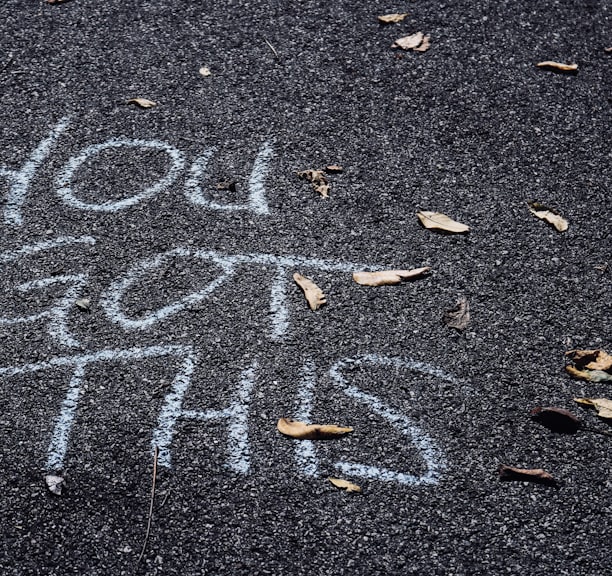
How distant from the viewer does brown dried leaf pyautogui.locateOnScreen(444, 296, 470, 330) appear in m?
2.84

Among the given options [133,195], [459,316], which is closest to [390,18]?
[133,195]

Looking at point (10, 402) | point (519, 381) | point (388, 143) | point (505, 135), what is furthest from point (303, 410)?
point (505, 135)

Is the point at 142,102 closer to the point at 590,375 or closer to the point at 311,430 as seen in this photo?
the point at 311,430

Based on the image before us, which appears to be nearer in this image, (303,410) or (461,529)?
(461,529)

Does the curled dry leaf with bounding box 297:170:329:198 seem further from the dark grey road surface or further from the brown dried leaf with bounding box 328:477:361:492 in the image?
the brown dried leaf with bounding box 328:477:361:492

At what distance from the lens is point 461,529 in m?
2.34

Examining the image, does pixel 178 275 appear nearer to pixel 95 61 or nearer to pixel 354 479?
pixel 354 479

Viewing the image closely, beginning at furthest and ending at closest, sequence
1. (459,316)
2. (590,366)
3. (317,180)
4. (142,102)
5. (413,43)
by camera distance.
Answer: (413,43), (142,102), (317,180), (459,316), (590,366)

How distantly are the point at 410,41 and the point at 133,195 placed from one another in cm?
161

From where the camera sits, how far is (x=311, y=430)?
8.30 feet

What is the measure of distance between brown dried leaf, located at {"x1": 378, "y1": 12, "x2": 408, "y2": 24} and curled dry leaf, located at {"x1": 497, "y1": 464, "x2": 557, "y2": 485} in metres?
2.47

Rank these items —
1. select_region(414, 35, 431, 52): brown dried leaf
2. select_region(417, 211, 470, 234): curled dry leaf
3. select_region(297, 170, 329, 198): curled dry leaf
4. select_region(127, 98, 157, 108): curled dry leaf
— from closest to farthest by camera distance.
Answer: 1. select_region(417, 211, 470, 234): curled dry leaf
2. select_region(297, 170, 329, 198): curled dry leaf
3. select_region(127, 98, 157, 108): curled dry leaf
4. select_region(414, 35, 431, 52): brown dried leaf

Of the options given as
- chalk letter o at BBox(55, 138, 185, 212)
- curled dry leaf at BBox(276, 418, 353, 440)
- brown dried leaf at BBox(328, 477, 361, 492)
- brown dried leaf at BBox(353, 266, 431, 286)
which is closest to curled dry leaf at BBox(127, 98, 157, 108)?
chalk letter o at BBox(55, 138, 185, 212)

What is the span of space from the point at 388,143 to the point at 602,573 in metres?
1.89
